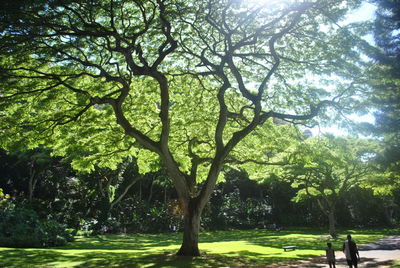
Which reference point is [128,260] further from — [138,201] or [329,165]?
[138,201]

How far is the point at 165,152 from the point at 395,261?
33.0ft

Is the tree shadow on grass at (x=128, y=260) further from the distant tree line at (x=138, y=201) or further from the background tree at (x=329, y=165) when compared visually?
the distant tree line at (x=138, y=201)

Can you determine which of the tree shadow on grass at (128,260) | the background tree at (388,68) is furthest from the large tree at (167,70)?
the background tree at (388,68)

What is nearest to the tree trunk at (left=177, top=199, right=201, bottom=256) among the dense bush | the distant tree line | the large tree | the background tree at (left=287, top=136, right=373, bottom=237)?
the large tree

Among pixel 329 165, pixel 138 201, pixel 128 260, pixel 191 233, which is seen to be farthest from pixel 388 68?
pixel 138 201

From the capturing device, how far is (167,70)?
54.6 feet

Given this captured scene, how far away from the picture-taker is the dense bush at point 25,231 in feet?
56.7

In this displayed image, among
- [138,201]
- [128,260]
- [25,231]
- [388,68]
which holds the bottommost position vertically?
[128,260]

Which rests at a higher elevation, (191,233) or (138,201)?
(138,201)

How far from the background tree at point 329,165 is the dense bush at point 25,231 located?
14519 millimetres

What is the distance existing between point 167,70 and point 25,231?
39.8 feet

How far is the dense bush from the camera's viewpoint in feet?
56.7

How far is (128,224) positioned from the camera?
106ft

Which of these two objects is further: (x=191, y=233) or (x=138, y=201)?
(x=138, y=201)
